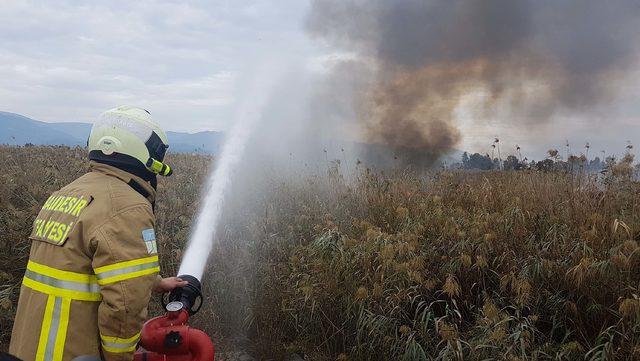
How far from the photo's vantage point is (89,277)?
2.11 meters

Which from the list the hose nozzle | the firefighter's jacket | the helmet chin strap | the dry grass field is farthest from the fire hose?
the dry grass field

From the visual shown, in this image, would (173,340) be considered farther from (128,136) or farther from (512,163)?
(512,163)

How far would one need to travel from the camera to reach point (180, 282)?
2529 mm

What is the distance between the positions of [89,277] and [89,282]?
3 cm

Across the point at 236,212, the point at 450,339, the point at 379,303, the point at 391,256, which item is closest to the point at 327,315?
the point at 379,303

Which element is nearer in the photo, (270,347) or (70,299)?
(70,299)

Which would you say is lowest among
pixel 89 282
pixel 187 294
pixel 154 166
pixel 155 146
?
pixel 187 294

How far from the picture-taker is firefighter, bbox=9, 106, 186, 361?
6.67ft

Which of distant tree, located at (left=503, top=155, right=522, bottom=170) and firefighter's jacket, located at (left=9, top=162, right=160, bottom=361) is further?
distant tree, located at (left=503, top=155, right=522, bottom=170)

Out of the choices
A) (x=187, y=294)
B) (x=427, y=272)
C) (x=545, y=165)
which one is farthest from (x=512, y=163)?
(x=187, y=294)

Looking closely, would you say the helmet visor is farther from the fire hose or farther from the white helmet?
the fire hose

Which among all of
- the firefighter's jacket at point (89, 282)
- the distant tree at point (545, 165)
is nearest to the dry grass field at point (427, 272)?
the distant tree at point (545, 165)

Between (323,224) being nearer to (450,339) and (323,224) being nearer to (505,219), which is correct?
(505,219)

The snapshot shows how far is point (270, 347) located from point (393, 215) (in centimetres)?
215
